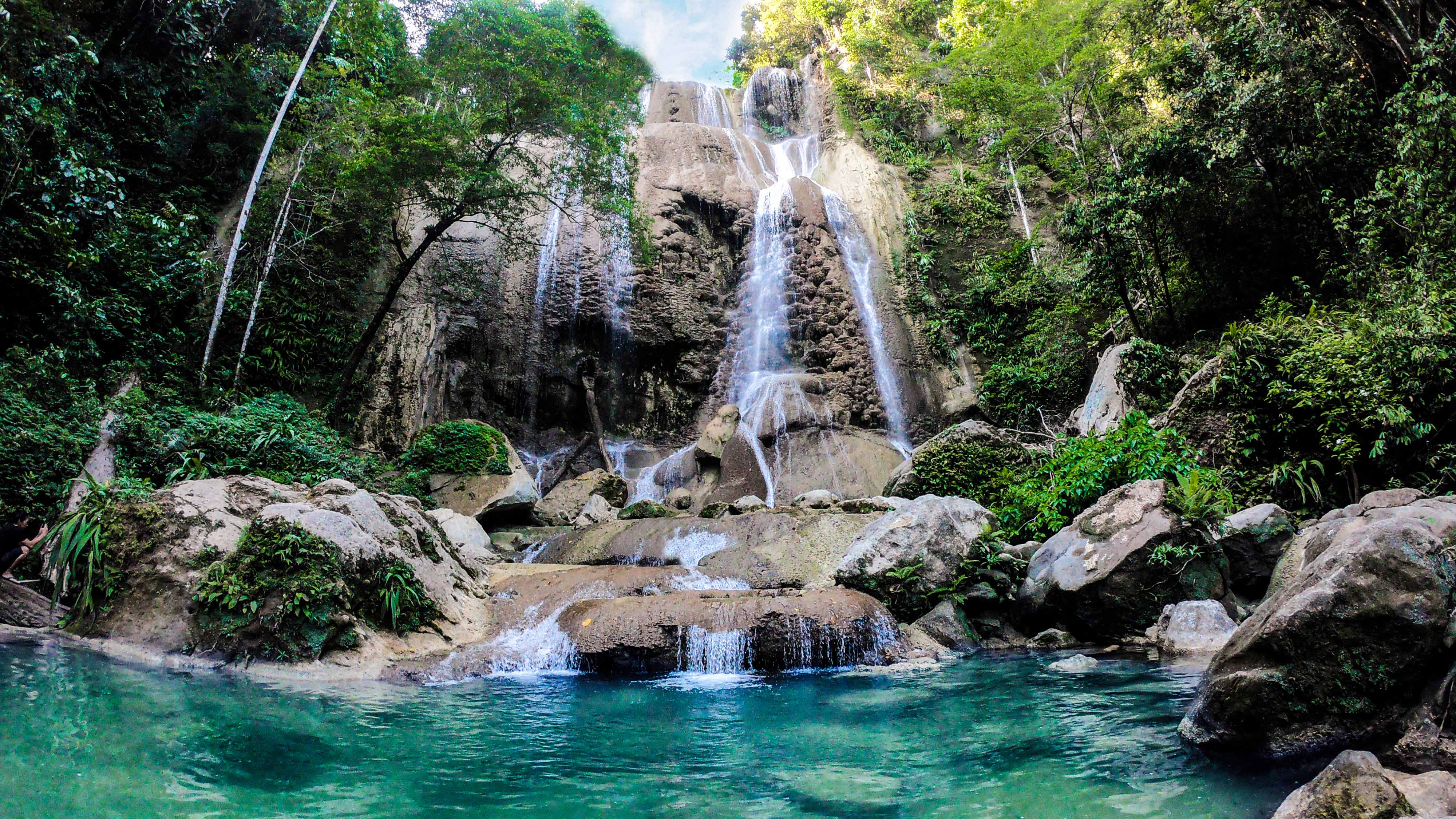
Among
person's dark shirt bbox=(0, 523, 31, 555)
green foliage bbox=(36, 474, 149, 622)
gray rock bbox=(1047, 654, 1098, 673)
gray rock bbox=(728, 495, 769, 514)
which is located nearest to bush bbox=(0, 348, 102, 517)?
person's dark shirt bbox=(0, 523, 31, 555)

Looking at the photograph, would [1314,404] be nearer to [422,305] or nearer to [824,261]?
[824,261]

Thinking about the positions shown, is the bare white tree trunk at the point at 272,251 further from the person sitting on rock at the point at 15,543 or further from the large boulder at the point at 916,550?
the large boulder at the point at 916,550

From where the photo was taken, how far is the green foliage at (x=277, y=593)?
5707mm

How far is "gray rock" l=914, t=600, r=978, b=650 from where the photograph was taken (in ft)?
23.6

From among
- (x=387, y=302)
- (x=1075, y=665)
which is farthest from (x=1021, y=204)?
(x=387, y=302)

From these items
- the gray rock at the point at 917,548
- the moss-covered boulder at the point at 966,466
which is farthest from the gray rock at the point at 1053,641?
the moss-covered boulder at the point at 966,466

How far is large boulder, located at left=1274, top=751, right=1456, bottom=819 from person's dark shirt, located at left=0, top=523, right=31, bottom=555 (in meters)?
9.53

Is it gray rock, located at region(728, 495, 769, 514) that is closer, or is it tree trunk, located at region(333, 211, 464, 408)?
gray rock, located at region(728, 495, 769, 514)

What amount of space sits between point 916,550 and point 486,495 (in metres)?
8.29

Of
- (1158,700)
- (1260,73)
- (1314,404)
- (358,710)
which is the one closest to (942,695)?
(1158,700)

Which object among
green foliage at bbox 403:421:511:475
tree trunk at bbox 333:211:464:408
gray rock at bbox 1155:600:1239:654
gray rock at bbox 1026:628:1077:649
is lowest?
gray rock at bbox 1026:628:1077:649

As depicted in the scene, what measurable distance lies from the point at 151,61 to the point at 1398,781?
20.3 m

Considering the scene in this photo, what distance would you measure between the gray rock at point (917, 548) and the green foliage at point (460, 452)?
7.88 meters

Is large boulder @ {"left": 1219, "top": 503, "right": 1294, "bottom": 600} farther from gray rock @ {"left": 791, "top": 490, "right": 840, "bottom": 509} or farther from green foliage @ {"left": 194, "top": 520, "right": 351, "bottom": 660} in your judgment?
green foliage @ {"left": 194, "top": 520, "right": 351, "bottom": 660}
